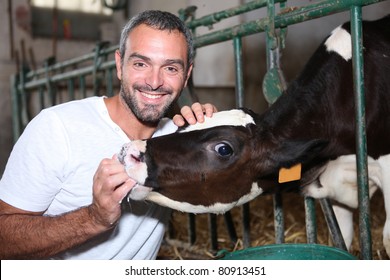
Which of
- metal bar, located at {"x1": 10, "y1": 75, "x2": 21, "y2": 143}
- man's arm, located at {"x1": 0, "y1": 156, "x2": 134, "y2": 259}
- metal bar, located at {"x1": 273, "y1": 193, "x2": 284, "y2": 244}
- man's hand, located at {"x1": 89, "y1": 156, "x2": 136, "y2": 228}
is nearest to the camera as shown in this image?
man's hand, located at {"x1": 89, "y1": 156, "x2": 136, "y2": 228}

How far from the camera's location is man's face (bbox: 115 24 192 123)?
185cm

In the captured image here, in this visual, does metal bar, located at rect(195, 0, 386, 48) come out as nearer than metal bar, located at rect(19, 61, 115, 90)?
Yes

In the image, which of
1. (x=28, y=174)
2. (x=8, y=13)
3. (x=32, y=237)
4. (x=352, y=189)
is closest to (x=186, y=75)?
(x=28, y=174)

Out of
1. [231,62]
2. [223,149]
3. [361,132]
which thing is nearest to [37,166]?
[223,149]

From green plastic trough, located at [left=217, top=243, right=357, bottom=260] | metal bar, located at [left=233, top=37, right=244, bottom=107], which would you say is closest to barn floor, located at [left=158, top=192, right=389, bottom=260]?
metal bar, located at [left=233, top=37, right=244, bottom=107]

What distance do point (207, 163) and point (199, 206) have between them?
194 millimetres

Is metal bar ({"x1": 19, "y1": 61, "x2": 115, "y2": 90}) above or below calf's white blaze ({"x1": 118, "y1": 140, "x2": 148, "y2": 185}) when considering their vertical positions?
above

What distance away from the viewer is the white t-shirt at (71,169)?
1751mm

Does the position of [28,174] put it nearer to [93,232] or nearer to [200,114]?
[93,232]

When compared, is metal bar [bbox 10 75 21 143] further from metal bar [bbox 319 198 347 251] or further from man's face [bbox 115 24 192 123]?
metal bar [bbox 319 198 347 251]

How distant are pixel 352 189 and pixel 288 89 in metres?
0.65

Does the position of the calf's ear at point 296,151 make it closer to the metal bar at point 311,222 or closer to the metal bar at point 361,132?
the metal bar at point 361,132

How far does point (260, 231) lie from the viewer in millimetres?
3594

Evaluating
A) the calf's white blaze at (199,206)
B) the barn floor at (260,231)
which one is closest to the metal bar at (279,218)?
the barn floor at (260,231)
